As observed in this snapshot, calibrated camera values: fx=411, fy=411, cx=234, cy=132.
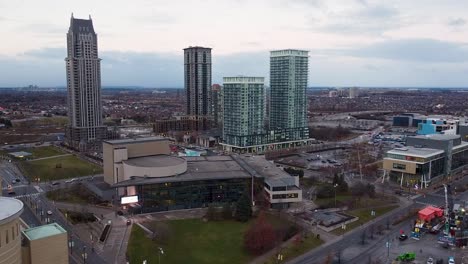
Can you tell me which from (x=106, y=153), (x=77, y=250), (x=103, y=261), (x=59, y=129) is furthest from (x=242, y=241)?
(x=59, y=129)

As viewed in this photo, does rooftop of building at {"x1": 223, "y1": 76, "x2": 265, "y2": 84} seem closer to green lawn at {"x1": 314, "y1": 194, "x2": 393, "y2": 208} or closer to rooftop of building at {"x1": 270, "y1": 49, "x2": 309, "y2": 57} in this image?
rooftop of building at {"x1": 270, "y1": 49, "x2": 309, "y2": 57}

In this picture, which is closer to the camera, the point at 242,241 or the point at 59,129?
the point at 242,241

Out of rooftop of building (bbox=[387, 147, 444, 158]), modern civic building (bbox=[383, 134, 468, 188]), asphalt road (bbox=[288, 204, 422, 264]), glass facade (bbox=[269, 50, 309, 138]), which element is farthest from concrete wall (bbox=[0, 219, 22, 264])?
glass facade (bbox=[269, 50, 309, 138])

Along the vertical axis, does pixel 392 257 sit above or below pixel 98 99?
below

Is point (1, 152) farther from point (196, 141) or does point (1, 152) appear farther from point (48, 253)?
point (48, 253)

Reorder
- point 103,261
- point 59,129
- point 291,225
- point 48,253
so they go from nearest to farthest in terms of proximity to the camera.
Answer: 1. point 48,253
2. point 103,261
3. point 291,225
4. point 59,129

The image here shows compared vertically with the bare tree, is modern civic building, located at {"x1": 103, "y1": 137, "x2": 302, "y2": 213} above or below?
above

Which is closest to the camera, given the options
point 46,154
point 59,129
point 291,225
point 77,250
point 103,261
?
point 103,261

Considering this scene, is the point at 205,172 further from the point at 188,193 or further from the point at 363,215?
Answer: the point at 363,215
